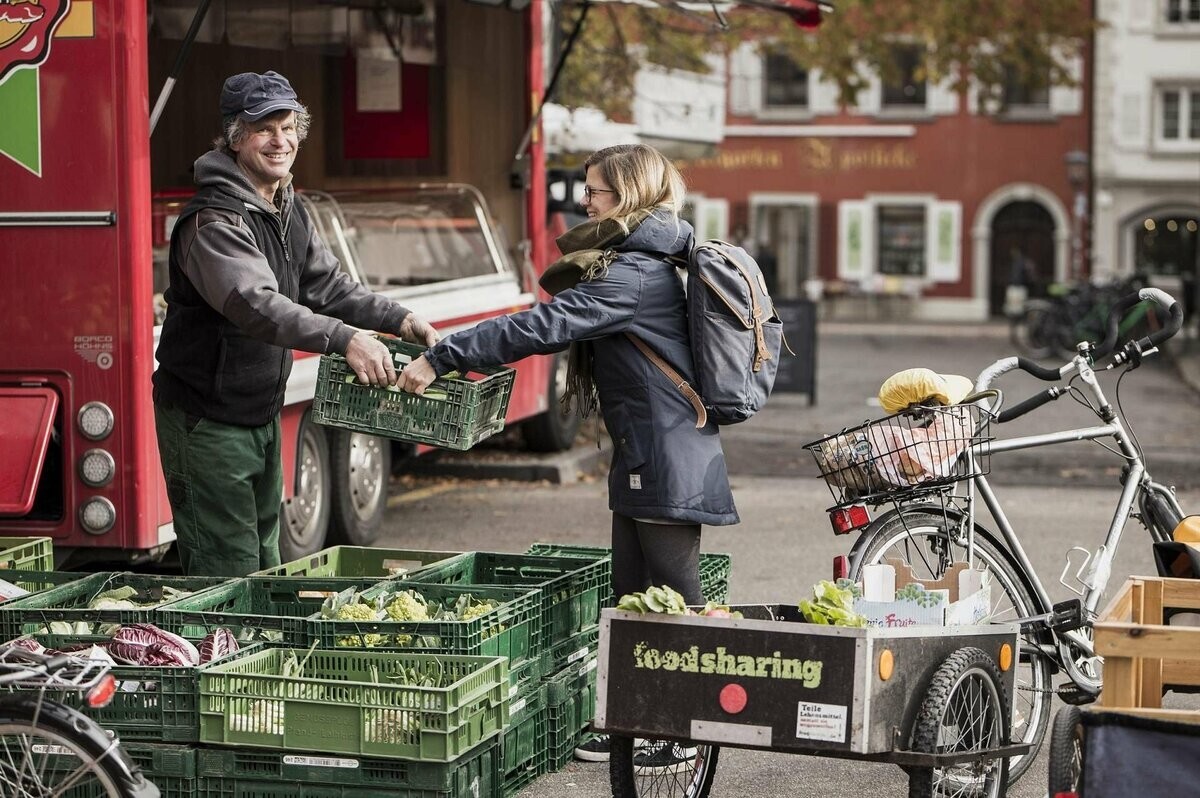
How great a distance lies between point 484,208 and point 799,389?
650 centimetres

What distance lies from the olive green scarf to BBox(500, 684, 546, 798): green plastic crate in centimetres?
82

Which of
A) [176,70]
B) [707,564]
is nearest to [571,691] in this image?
[707,564]

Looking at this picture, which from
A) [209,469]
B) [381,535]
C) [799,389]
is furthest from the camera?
[799,389]

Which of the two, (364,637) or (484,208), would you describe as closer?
(364,637)

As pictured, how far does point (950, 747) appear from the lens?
14.6ft

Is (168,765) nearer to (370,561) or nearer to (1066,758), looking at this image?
(370,561)

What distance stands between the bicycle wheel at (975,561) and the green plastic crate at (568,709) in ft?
2.84

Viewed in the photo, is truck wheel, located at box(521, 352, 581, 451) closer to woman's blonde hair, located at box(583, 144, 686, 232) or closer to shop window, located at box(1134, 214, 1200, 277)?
woman's blonde hair, located at box(583, 144, 686, 232)

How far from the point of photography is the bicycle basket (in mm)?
5051

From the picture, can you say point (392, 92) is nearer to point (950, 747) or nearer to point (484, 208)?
point (484, 208)

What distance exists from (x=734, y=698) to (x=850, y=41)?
55.3 feet

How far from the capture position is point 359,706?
4402mm

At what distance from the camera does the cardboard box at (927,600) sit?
15.5 ft

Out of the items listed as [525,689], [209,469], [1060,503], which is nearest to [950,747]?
[525,689]
